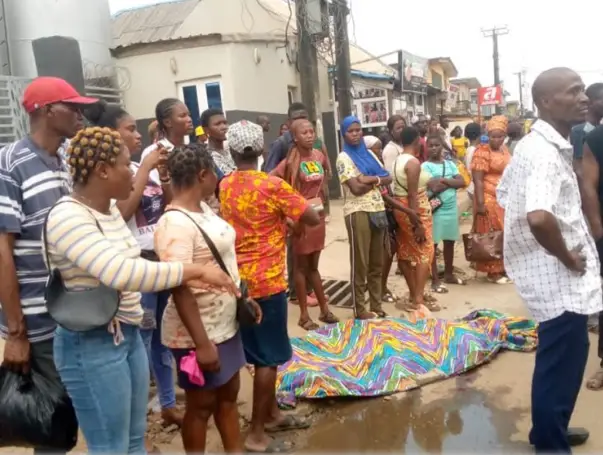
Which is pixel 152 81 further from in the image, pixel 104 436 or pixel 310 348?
pixel 104 436

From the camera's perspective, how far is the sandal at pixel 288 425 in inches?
139

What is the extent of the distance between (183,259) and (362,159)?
3.02m

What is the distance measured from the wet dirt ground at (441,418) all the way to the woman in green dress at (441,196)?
2216 mm

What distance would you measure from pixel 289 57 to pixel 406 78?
401 inches

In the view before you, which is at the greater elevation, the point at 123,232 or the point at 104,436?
the point at 123,232

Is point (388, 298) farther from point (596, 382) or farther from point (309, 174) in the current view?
point (596, 382)

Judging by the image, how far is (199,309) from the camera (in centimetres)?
263

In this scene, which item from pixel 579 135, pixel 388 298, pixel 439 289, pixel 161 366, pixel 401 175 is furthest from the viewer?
pixel 439 289

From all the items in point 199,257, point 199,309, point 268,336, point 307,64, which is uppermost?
point 307,64

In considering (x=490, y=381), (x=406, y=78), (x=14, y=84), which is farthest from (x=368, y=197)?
Answer: (x=406, y=78)

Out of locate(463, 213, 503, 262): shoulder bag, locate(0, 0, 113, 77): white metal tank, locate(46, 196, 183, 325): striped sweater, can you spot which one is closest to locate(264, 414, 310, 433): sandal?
locate(46, 196, 183, 325): striped sweater

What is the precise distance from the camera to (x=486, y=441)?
10.9ft

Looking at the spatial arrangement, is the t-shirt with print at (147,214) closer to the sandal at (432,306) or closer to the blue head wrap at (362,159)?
the blue head wrap at (362,159)

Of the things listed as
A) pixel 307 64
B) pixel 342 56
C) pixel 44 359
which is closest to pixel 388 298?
pixel 44 359
